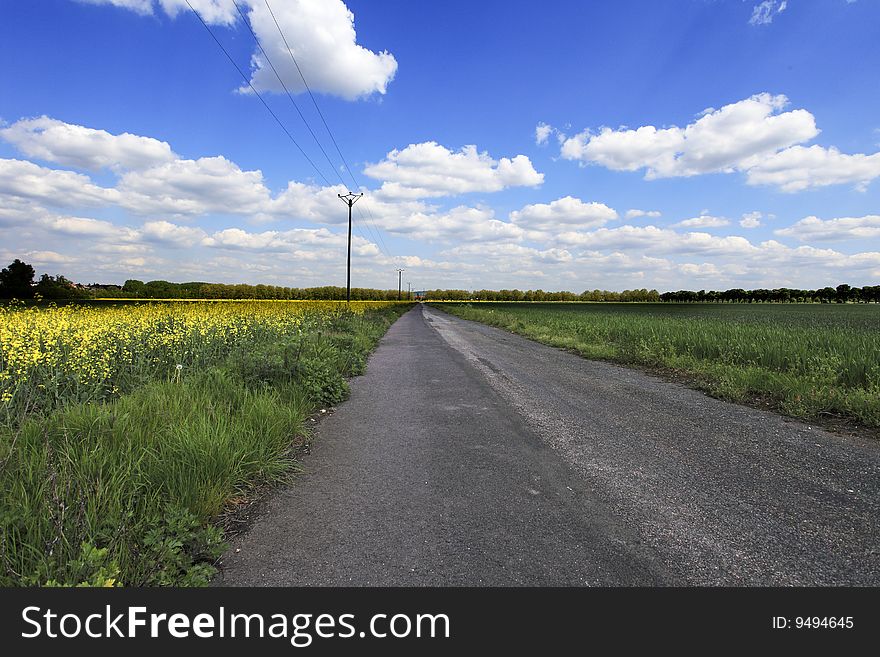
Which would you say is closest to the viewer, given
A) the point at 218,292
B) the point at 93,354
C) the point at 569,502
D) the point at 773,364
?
the point at 569,502

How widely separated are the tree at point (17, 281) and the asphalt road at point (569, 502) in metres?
56.7

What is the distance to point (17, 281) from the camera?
4453cm

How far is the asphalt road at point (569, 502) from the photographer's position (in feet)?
7.84

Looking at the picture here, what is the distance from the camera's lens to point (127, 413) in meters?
4.07

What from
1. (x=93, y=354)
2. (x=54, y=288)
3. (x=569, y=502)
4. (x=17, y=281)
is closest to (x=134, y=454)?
(x=569, y=502)

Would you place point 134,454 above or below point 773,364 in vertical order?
below

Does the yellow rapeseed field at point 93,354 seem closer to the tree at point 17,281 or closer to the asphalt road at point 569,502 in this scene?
the asphalt road at point 569,502

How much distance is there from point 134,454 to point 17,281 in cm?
6127

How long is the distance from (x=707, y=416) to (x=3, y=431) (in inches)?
344

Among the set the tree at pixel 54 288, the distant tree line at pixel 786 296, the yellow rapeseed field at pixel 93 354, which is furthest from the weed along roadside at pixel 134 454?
the distant tree line at pixel 786 296

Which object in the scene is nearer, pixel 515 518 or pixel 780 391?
pixel 515 518

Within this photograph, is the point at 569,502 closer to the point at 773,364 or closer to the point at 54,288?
the point at 773,364
